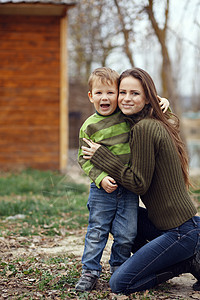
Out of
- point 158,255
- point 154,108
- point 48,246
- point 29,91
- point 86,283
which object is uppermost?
point 29,91

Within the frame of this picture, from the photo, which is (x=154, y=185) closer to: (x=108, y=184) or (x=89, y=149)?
(x=108, y=184)

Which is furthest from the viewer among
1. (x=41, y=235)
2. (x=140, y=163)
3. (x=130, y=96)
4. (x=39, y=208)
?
(x=39, y=208)

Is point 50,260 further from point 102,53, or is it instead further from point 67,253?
point 102,53

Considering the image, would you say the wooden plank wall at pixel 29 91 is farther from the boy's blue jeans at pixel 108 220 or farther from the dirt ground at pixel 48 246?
the boy's blue jeans at pixel 108 220

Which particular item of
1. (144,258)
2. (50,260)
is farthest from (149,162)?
(50,260)

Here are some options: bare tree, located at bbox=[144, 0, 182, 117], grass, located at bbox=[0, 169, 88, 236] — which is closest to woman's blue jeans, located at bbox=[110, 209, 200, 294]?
grass, located at bbox=[0, 169, 88, 236]

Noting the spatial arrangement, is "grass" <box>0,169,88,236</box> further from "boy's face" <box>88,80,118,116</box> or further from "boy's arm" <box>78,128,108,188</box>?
"boy's face" <box>88,80,118,116</box>

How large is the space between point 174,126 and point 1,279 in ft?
6.17

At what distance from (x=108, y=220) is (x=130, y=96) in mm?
938

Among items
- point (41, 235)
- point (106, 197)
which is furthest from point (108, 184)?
point (41, 235)

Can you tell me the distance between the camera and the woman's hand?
9.70ft

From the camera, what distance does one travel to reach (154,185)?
286cm

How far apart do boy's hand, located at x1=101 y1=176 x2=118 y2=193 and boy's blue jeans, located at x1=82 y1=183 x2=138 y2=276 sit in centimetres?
10

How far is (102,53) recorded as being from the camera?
18.1m
